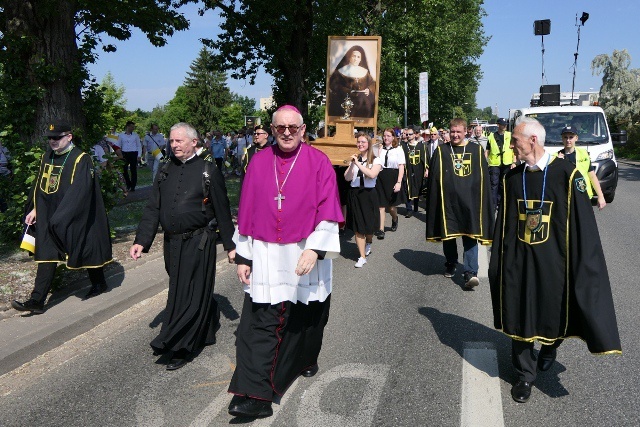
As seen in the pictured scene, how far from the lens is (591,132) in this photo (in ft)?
48.6

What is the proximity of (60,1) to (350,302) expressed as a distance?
5946 mm

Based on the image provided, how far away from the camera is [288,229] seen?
4.01 metres

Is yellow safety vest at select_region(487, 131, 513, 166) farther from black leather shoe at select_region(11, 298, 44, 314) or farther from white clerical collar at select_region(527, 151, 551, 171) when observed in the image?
black leather shoe at select_region(11, 298, 44, 314)

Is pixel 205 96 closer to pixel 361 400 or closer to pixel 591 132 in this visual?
pixel 591 132

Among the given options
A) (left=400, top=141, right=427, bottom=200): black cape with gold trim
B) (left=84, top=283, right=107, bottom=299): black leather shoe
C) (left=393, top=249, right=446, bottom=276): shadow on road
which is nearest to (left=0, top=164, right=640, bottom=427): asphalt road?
(left=84, top=283, right=107, bottom=299): black leather shoe

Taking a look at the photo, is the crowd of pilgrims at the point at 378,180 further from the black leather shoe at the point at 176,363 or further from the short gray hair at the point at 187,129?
the black leather shoe at the point at 176,363

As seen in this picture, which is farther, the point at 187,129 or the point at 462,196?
the point at 462,196

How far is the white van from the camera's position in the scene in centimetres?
1428

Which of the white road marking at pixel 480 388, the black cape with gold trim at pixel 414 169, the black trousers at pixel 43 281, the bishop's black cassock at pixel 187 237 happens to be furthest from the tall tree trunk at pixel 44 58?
the black cape with gold trim at pixel 414 169

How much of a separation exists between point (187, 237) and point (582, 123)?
1264 cm

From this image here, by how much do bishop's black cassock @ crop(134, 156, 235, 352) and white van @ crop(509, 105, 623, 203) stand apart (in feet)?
36.0

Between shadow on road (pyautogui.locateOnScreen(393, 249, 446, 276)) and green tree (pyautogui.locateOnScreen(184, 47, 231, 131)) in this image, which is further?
green tree (pyautogui.locateOnScreen(184, 47, 231, 131))

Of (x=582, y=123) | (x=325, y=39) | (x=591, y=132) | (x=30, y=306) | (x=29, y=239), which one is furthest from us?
(x=325, y=39)

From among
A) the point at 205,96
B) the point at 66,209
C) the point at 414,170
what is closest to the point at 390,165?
the point at 414,170
